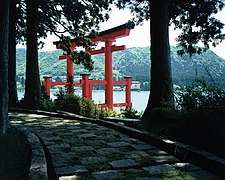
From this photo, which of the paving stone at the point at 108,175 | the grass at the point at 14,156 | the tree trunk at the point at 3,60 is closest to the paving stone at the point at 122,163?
the paving stone at the point at 108,175

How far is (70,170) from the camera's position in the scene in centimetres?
299

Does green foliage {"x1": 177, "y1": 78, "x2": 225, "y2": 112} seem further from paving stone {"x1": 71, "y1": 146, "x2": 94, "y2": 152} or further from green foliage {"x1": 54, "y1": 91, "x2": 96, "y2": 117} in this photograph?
green foliage {"x1": 54, "y1": 91, "x2": 96, "y2": 117}

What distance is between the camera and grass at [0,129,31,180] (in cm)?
265

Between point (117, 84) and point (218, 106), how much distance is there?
40.3 ft

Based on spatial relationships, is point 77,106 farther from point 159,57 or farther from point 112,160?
point 112,160

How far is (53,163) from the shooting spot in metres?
3.23

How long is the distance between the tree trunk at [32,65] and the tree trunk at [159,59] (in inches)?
228

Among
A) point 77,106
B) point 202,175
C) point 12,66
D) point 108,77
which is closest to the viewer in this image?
point 202,175

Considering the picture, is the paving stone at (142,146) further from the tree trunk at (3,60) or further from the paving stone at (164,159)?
the tree trunk at (3,60)

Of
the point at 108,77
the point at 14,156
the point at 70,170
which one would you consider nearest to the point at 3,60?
the point at 14,156

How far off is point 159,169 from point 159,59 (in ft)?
13.9

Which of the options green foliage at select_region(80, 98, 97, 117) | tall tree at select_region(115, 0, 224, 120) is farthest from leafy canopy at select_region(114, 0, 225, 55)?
green foliage at select_region(80, 98, 97, 117)

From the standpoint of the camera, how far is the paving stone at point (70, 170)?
2.90 m

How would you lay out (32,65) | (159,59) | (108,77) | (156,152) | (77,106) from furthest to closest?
(108,77)
(32,65)
(77,106)
(159,59)
(156,152)
